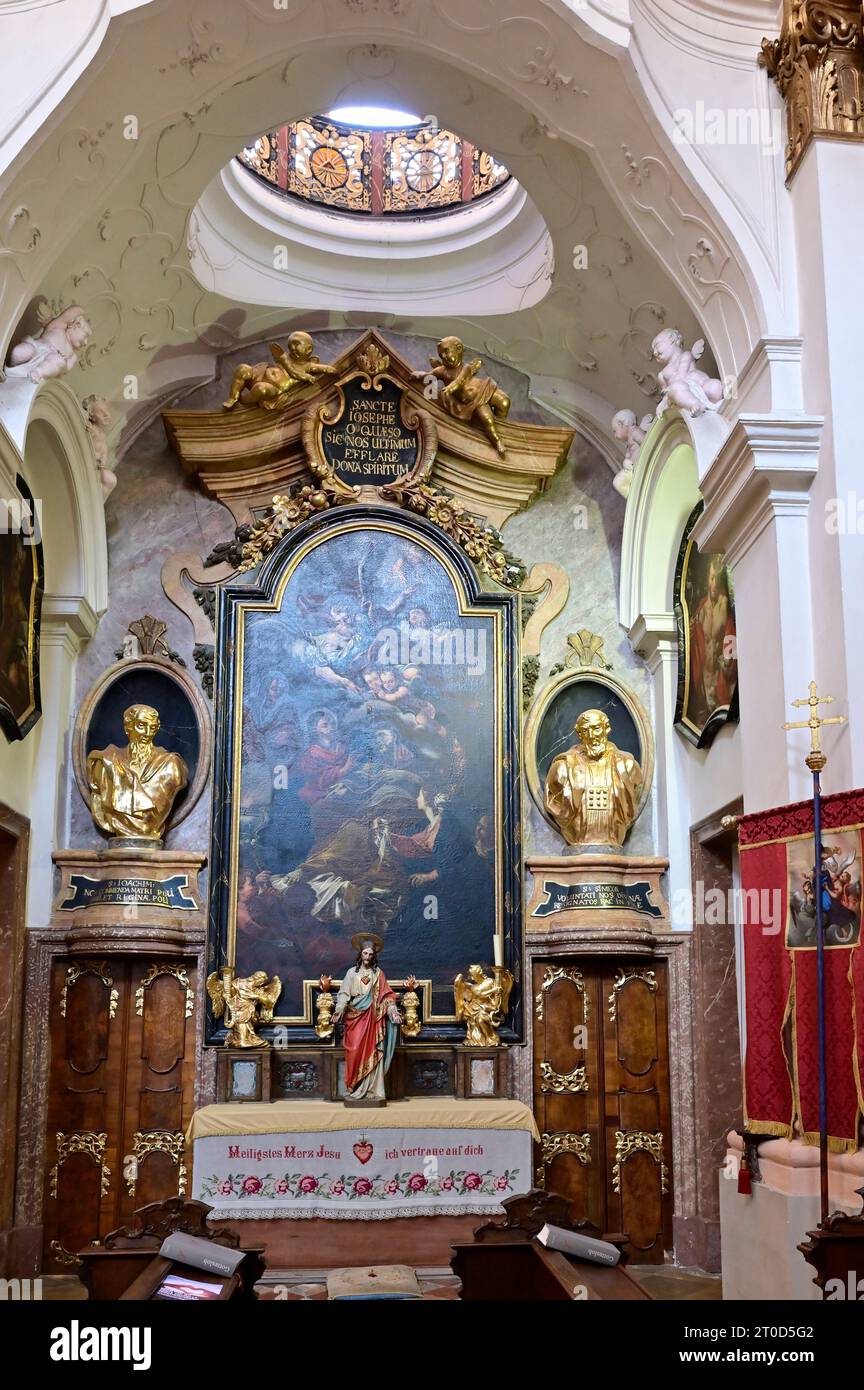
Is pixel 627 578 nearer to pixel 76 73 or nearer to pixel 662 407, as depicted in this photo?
pixel 662 407

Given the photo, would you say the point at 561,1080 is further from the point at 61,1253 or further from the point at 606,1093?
the point at 61,1253

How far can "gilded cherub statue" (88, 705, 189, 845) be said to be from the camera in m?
11.3

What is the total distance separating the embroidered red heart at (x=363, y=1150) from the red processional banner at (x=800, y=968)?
3.48 m

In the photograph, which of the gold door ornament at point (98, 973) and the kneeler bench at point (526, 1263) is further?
the gold door ornament at point (98, 973)

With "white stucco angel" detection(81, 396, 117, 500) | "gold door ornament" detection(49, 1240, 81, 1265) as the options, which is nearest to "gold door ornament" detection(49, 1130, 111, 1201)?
"gold door ornament" detection(49, 1240, 81, 1265)

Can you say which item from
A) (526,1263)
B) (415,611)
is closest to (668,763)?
(415,611)

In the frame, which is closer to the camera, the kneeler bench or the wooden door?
the kneeler bench

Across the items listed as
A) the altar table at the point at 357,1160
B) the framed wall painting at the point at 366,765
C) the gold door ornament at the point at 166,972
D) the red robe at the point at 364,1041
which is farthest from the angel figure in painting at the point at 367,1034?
the gold door ornament at the point at 166,972

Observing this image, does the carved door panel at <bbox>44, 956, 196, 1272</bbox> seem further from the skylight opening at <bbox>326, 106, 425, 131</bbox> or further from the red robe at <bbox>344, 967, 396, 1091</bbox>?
the skylight opening at <bbox>326, 106, 425, 131</bbox>

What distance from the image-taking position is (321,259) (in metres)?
12.4

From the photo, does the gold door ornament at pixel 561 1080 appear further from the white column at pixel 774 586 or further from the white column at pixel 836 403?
the white column at pixel 836 403

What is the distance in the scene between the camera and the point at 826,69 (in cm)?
824

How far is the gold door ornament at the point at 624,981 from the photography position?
1139 centimetres

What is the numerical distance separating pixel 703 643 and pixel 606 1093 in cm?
364
